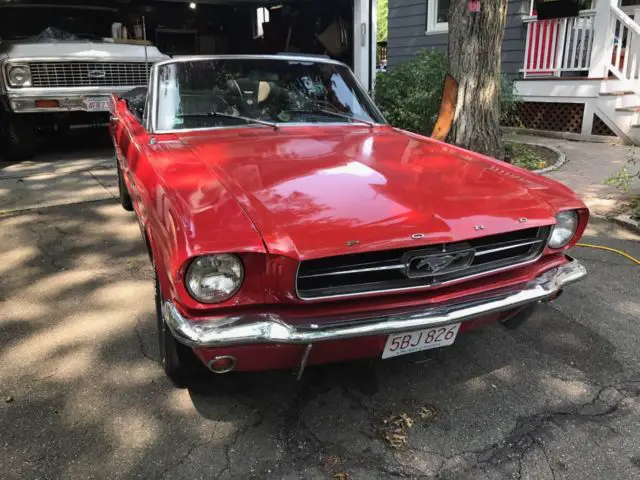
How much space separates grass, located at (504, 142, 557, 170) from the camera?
7102 mm

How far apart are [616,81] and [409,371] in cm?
801

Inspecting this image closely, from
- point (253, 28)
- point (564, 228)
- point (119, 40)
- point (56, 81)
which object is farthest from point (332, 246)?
point (253, 28)

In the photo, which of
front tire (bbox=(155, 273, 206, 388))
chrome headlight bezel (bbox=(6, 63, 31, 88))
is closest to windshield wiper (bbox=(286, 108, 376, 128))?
front tire (bbox=(155, 273, 206, 388))

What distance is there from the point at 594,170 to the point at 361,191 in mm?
5587

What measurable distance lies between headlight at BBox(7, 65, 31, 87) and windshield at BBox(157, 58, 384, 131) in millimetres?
4586

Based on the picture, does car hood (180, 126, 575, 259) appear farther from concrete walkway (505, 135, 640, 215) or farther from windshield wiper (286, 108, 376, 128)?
concrete walkway (505, 135, 640, 215)

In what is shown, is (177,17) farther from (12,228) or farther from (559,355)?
(559,355)

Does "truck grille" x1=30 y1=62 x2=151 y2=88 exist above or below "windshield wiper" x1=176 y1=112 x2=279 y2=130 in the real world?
above

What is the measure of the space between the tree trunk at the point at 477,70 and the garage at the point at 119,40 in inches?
133

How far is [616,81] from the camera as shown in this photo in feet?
28.4

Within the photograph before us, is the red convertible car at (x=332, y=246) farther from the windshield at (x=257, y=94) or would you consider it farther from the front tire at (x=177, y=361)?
the windshield at (x=257, y=94)

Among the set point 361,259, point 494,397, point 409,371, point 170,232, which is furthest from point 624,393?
point 170,232

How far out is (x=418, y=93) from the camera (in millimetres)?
7781

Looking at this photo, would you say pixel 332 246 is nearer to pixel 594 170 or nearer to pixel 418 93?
pixel 594 170
